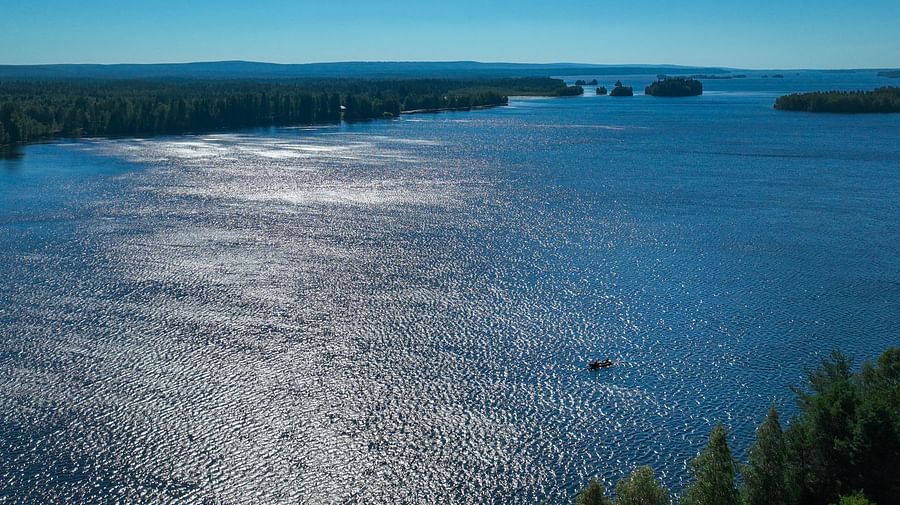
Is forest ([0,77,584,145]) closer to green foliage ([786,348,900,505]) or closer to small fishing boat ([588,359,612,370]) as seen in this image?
small fishing boat ([588,359,612,370])

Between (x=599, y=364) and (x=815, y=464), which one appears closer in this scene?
(x=815, y=464)

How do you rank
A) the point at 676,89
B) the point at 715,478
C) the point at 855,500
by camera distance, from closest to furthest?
the point at 855,500
the point at 715,478
the point at 676,89

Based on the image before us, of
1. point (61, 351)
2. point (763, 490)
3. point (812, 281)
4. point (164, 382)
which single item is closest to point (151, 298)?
point (61, 351)

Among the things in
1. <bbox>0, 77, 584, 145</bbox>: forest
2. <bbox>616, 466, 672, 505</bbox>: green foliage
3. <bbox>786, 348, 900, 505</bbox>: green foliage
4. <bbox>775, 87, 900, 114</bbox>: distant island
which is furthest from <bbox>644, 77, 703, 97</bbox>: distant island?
<bbox>616, 466, 672, 505</bbox>: green foliage

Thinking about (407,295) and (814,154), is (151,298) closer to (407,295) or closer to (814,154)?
(407,295)

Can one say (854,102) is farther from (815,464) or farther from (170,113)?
(815,464)

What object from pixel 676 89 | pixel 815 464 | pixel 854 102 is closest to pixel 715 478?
pixel 815 464

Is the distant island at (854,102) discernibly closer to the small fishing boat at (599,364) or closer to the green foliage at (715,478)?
the small fishing boat at (599,364)
